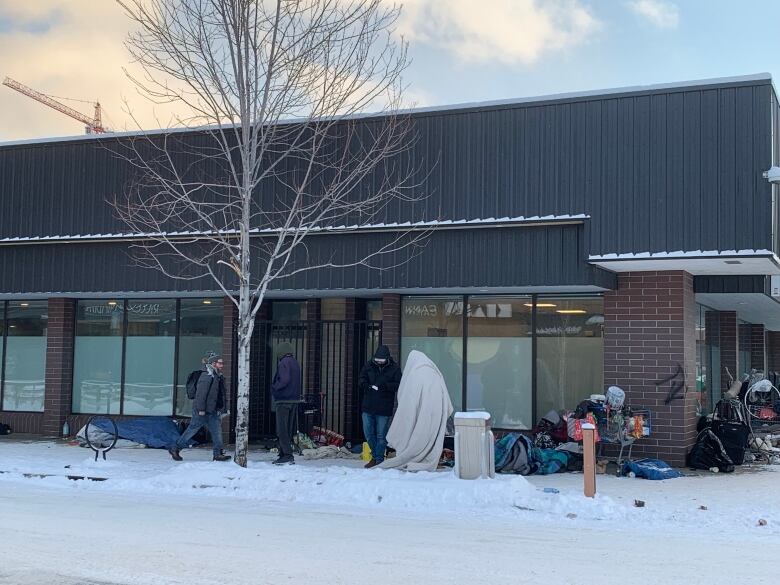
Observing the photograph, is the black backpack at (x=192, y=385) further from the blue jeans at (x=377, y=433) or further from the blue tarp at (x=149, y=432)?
the blue jeans at (x=377, y=433)

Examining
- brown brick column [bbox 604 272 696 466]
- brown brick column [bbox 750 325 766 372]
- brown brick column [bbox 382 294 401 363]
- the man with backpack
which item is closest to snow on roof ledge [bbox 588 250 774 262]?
brown brick column [bbox 604 272 696 466]

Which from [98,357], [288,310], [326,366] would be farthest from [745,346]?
[98,357]

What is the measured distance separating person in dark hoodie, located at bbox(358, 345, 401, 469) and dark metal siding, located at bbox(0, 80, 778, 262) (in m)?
2.61

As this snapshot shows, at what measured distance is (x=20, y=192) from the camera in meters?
17.4

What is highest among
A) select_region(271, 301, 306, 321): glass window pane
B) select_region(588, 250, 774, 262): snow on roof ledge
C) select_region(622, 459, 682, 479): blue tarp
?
select_region(588, 250, 774, 262): snow on roof ledge

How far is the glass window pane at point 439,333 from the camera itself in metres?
15.4

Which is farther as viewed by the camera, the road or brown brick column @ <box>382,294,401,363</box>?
brown brick column @ <box>382,294,401,363</box>

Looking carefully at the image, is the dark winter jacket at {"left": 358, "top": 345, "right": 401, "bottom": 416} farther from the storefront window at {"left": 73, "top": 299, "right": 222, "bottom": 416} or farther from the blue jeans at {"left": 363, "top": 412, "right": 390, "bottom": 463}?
the storefront window at {"left": 73, "top": 299, "right": 222, "bottom": 416}

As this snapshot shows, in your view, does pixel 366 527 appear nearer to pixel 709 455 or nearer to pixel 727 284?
pixel 709 455

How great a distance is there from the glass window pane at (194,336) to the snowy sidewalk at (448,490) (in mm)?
3756

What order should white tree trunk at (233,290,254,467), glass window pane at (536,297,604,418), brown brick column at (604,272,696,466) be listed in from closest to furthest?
1. white tree trunk at (233,290,254,467)
2. brown brick column at (604,272,696,466)
3. glass window pane at (536,297,604,418)

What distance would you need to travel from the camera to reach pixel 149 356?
18000 millimetres

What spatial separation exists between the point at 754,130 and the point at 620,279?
10.3 feet

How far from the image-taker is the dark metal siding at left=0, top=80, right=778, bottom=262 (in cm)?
1234
